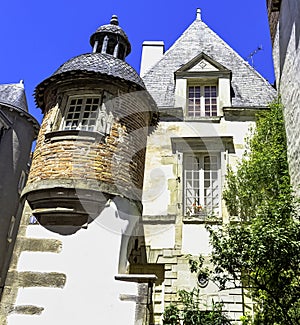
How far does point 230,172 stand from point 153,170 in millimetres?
2016

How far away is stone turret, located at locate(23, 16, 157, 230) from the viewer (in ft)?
21.9

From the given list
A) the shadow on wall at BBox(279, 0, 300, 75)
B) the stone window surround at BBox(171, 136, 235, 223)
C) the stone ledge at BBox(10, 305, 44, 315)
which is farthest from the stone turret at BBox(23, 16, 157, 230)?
the shadow on wall at BBox(279, 0, 300, 75)

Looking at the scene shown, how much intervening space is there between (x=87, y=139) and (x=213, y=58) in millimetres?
6933

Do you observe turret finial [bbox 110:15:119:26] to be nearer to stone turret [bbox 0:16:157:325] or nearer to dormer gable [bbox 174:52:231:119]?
stone turret [bbox 0:16:157:325]

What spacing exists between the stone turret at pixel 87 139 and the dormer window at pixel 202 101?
2.63 meters

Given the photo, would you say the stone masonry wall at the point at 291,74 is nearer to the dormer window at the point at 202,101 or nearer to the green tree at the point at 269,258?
the dormer window at the point at 202,101

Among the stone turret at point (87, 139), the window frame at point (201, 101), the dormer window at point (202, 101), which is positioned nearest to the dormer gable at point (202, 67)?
the window frame at point (201, 101)

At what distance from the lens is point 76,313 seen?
5863 mm

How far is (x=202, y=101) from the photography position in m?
11.3

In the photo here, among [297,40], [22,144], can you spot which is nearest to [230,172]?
[297,40]

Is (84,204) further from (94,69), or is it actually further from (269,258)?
(269,258)

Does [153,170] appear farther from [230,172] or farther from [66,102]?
[66,102]

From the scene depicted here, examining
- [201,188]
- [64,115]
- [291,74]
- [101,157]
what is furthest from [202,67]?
[101,157]

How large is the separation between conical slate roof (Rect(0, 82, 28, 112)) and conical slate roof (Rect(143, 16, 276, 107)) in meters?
4.25
